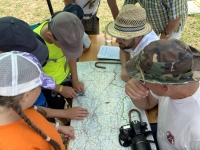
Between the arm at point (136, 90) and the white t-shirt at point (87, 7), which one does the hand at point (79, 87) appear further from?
the white t-shirt at point (87, 7)

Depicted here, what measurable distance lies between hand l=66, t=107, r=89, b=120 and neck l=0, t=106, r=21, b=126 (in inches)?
19.3

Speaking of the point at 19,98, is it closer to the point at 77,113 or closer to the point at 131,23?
the point at 77,113

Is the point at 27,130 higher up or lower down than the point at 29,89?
lower down

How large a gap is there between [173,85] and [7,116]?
0.71 m

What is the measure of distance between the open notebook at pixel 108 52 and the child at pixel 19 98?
0.98 meters

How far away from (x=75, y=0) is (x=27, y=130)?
1.52m

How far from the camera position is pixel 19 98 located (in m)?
0.85

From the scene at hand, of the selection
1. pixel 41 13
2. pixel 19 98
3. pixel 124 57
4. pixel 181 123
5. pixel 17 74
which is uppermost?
pixel 17 74

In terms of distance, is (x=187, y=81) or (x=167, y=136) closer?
(x=187, y=81)

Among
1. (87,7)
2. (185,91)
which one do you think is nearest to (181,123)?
(185,91)

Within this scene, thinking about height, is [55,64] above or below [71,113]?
above

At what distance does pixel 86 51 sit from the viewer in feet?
6.59

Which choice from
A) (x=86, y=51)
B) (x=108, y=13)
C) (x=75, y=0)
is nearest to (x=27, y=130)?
(x=86, y=51)

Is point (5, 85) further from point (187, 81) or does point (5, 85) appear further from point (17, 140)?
point (187, 81)
